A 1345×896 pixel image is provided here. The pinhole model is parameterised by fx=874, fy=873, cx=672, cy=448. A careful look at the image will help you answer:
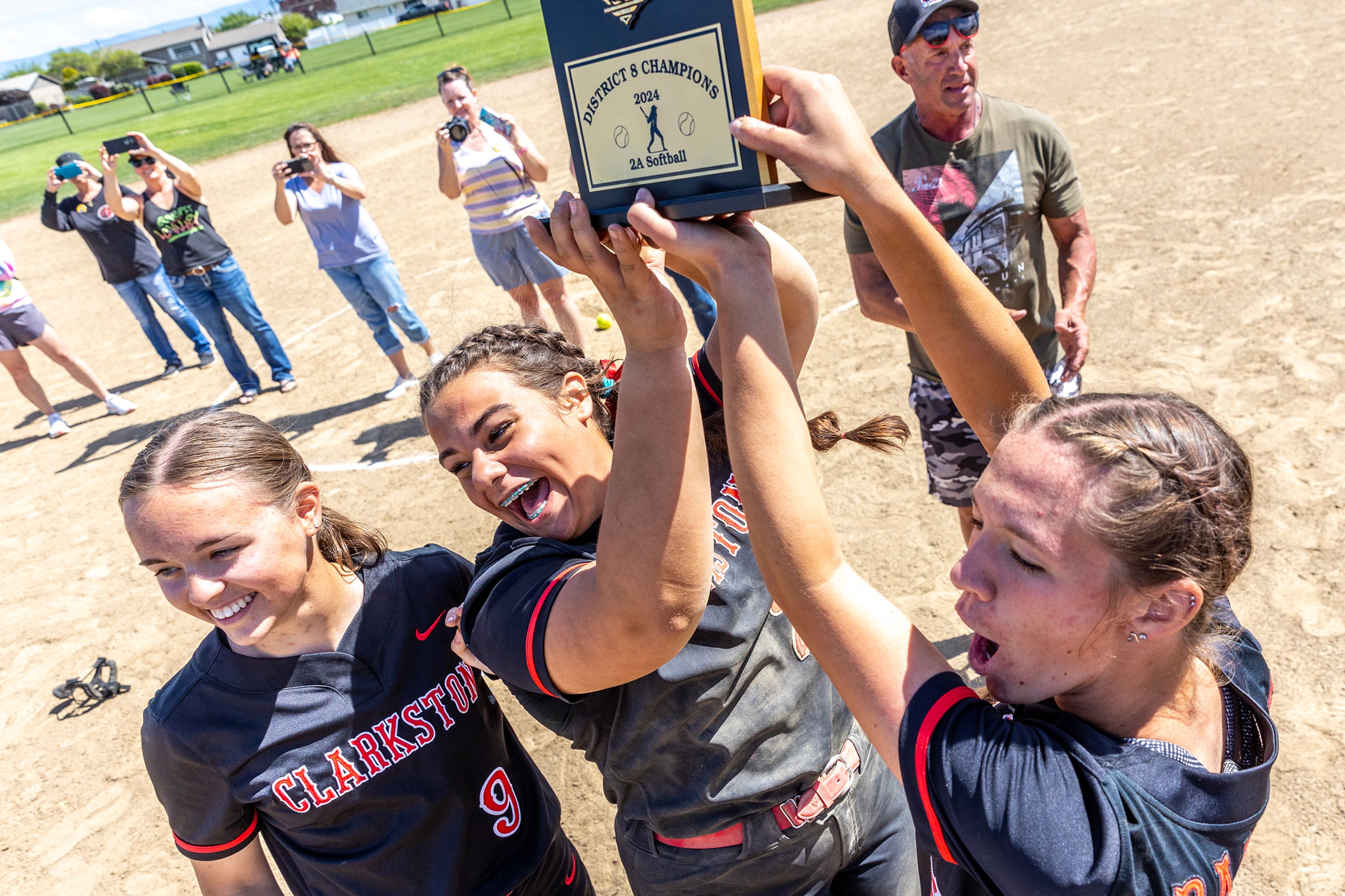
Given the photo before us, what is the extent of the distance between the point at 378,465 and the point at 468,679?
5047 mm

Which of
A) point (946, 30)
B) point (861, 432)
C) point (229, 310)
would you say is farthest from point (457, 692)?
point (229, 310)

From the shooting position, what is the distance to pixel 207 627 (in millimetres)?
5492

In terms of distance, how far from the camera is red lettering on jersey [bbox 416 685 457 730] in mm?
2049

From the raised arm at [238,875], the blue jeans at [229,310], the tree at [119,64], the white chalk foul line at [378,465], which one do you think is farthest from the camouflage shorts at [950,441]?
the tree at [119,64]

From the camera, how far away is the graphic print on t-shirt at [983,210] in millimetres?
3346

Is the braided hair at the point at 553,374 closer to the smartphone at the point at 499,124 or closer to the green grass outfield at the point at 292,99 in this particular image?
the smartphone at the point at 499,124

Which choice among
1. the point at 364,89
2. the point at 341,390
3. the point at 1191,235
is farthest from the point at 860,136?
Answer: the point at 364,89

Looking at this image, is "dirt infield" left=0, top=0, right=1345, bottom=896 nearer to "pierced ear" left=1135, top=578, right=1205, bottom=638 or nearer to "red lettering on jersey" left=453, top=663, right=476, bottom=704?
"pierced ear" left=1135, top=578, right=1205, bottom=638

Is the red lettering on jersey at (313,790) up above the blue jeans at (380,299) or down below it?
above

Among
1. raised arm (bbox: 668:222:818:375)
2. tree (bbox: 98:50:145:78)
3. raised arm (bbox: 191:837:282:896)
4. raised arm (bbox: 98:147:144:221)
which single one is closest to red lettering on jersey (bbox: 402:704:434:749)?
raised arm (bbox: 191:837:282:896)

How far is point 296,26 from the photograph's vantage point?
79625 millimetres

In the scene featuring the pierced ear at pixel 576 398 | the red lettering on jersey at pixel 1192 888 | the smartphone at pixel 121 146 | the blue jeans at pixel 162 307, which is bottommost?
the blue jeans at pixel 162 307

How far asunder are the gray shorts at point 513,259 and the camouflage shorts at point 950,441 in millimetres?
3779

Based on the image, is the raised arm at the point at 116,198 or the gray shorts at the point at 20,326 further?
the gray shorts at the point at 20,326
